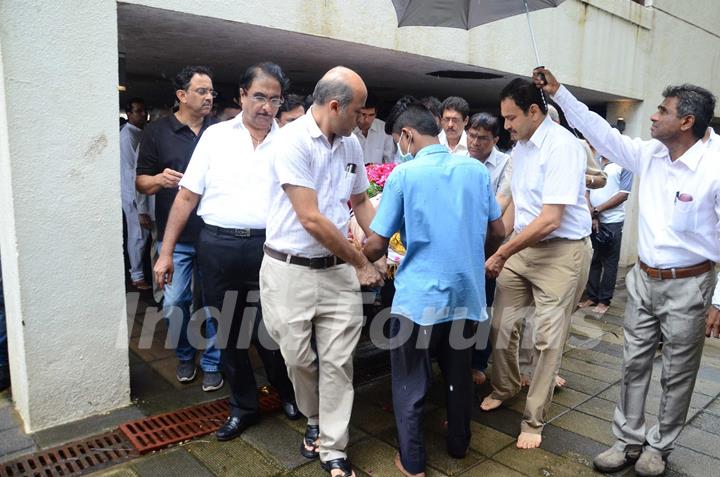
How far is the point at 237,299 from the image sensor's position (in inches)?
132

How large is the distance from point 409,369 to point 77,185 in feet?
7.24

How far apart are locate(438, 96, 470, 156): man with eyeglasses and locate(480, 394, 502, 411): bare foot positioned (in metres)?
1.88

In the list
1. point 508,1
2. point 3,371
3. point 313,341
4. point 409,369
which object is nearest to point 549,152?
point 508,1

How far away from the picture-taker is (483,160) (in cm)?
416

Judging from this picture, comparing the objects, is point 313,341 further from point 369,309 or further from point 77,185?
point 77,185

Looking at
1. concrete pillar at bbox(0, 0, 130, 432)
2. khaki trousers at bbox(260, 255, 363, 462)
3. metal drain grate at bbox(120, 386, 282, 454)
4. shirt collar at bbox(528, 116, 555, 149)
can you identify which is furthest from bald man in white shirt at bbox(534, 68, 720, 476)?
concrete pillar at bbox(0, 0, 130, 432)

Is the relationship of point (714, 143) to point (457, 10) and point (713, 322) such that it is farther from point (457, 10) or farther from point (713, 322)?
point (457, 10)

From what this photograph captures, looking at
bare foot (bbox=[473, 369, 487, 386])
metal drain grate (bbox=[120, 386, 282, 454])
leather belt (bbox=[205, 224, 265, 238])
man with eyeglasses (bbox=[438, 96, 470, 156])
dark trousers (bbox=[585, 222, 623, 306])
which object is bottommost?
metal drain grate (bbox=[120, 386, 282, 454])

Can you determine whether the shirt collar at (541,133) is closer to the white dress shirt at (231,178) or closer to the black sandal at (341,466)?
the white dress shirt at (231,178)

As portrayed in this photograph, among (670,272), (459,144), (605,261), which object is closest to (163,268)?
(459,144)

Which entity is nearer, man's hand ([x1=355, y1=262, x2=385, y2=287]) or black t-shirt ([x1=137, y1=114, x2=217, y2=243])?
man's hand ([x1=355, y1=262, x2=385, y2=287])

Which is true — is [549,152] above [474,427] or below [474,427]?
above

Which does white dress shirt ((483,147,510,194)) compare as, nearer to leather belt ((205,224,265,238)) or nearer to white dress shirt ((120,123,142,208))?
leather belt ((205,224,265,238))

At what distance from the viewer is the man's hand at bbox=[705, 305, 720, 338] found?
275 cm
